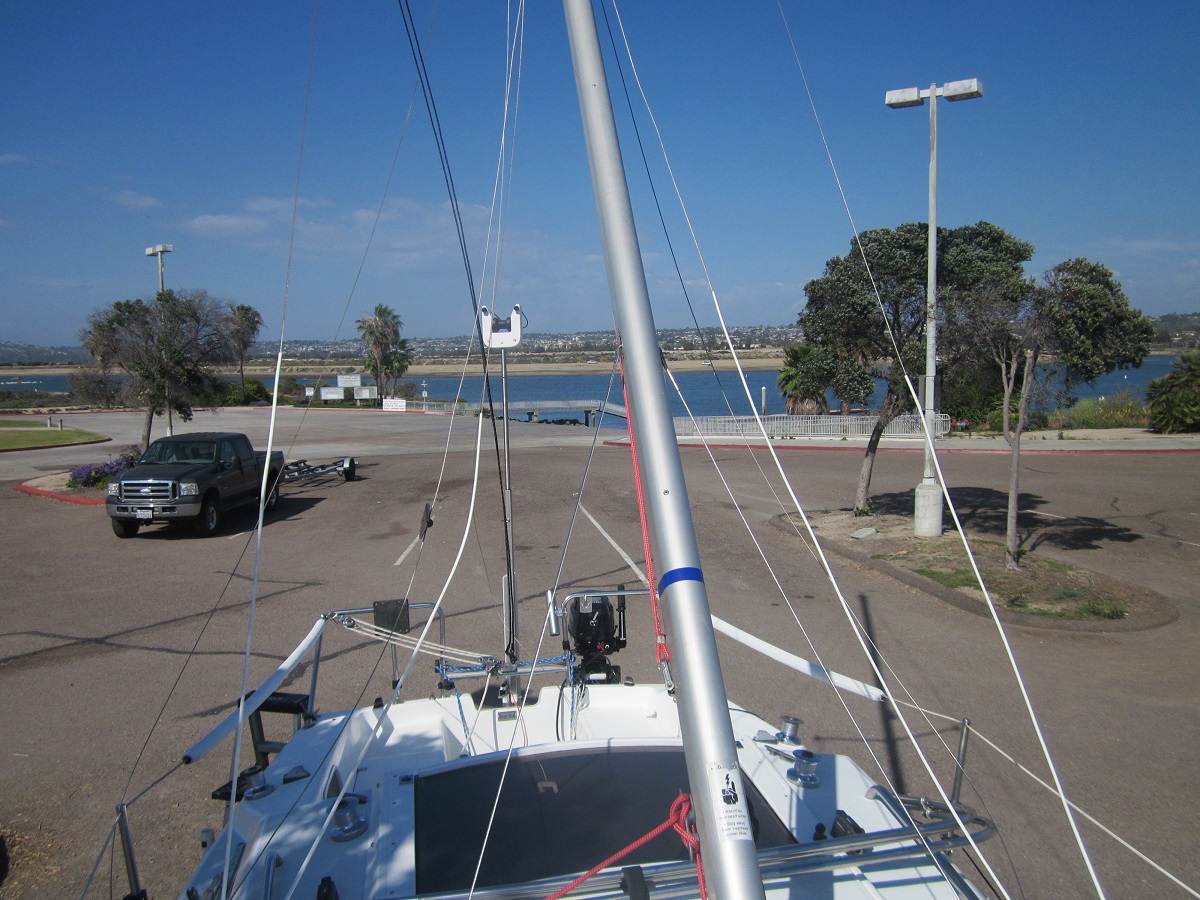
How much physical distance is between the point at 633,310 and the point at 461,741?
2.60 metres

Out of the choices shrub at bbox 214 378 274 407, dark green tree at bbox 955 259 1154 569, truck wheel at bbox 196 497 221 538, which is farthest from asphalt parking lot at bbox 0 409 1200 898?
shrub at bbox 214 378 274 407

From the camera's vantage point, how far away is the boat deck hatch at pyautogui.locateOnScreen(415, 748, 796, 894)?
2.79 meters

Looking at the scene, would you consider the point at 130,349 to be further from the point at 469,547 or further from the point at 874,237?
the point at 874,237

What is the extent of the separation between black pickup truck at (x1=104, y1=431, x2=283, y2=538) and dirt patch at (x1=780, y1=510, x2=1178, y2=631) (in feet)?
33.2

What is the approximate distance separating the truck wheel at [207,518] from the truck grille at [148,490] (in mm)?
626

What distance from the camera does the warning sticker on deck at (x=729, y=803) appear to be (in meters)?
1.87

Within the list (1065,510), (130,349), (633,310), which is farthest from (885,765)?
(130,349)

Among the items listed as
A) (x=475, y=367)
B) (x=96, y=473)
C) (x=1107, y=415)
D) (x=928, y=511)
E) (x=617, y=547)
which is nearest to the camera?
(x=475, y=367)

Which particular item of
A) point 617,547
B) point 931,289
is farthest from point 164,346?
point 931,289

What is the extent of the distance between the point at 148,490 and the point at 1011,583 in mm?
14207

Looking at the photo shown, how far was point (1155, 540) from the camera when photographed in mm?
13672

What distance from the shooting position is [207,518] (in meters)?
15.4

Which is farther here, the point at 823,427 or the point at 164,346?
the point at 823,427

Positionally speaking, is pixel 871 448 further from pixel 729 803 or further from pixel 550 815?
pixel 729 803
